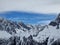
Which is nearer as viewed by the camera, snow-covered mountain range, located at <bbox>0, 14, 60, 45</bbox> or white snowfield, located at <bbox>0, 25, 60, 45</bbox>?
snow-covered mountain range, located at <bbox>0, 14, 60, 45</bbox>

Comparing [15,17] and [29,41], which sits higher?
[15,17]

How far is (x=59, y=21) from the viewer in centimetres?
1470

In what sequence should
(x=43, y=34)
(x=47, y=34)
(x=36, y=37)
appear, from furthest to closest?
1. (x=43, y=34)
2. (x=47, y=34)
3. (x=36, y=37)

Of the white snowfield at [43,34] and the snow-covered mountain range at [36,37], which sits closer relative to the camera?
the snow-covered mountain range at [36,37]

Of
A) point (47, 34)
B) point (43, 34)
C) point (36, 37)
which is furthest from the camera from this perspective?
point (43, 34)

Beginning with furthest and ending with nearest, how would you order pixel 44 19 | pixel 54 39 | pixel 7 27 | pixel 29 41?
pixel 7 27, pixel 29 41, pixel 54 39, pixel 44 19

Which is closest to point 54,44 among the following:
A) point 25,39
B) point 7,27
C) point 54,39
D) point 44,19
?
point 54,39

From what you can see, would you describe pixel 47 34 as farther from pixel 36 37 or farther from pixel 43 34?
pixel 36 37

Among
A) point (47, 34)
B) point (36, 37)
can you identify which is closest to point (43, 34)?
point (47, 34)

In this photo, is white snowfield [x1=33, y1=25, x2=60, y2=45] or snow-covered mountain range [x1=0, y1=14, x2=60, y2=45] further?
white snowfield [x1=33, y1=25, x2=60, y2=45]

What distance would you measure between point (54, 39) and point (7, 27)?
21.5 ft

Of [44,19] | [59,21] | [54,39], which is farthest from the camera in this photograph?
[59,21]

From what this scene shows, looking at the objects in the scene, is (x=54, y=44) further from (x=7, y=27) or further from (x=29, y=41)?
(x=7, y=27)

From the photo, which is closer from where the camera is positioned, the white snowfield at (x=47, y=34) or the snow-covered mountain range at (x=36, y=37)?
the snow-covered mountain range at (x=36, y=37)
